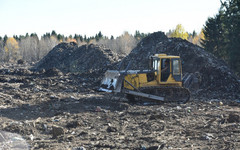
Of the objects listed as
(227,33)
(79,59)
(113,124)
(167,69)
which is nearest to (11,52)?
(79,59)

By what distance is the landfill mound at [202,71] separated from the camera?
16.9 metres

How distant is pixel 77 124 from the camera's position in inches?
341

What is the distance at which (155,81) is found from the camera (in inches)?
512

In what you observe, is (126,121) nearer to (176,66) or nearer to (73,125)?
(73,125)

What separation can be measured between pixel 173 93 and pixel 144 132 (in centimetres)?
560

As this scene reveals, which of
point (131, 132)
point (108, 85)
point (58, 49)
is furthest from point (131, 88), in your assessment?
point (58, 49)

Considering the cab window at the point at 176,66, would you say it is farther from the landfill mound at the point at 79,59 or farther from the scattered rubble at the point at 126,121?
the landfill mound at the point at 79,59

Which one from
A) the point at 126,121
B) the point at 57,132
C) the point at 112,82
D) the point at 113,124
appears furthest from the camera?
the point at 112,82

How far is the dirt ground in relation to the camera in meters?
6.74

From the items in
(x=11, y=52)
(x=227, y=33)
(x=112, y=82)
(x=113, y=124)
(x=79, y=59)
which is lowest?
(x=113, y=124)

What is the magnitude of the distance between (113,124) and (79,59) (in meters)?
27.1

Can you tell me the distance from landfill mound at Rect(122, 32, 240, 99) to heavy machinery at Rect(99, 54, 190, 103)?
2.04m

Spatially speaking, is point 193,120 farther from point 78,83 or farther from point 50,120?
point 78,83

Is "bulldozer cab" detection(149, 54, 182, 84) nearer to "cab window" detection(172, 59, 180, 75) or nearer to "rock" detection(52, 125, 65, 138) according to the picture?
"cab window" detection(172, 59, 180, 75)
